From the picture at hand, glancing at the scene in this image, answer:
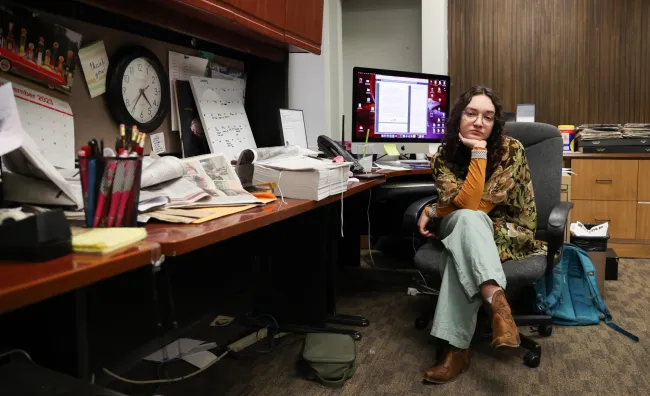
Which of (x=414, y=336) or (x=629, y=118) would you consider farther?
(x=629, y=118)

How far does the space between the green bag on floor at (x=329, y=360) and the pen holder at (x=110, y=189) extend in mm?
1018

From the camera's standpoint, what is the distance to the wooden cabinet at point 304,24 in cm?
204

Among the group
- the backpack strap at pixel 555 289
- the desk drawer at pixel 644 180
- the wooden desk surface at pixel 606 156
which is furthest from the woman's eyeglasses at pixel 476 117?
the desk drawer at pixel 644 180

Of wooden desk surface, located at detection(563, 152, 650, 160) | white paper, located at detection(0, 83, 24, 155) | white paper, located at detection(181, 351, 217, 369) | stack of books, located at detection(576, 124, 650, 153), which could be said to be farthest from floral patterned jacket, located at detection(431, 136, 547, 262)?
stack of books, located at detection(576, 124, 650, 153)

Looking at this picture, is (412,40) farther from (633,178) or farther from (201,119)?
(201,119)

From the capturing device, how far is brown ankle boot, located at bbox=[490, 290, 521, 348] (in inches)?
63.4

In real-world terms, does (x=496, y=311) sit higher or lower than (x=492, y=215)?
lower

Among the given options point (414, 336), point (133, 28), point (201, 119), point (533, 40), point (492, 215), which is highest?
point (533, 40)

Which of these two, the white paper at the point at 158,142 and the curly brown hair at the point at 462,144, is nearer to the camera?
the white paper at the point at 158,142

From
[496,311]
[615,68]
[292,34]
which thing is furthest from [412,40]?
[496,311]

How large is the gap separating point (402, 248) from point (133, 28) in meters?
2.32

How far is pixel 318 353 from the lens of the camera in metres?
1.81

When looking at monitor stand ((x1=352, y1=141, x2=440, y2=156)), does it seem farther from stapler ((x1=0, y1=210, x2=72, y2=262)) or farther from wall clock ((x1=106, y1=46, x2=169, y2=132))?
stapler ((x1=0, y1=210, x2=72, y2=262))

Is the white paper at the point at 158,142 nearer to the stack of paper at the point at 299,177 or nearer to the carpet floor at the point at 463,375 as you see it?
the stack of paper at the point at 299,177
